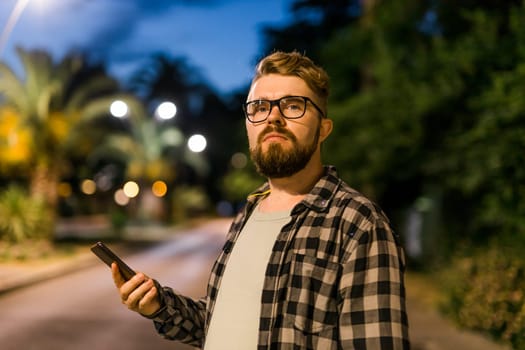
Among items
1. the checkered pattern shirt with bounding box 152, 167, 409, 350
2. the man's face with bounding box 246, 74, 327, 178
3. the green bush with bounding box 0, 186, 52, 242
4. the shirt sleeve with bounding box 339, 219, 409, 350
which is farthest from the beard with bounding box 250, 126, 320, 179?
the green bush with bounding box 0, 186, 52, 242

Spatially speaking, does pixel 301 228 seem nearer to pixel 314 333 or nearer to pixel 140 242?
pixel 314 333

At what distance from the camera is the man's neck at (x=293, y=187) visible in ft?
6.27

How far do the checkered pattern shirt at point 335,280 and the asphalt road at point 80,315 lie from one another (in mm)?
5644

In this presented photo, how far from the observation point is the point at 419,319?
28.7 feet

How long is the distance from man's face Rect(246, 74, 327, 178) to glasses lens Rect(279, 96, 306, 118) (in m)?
0.01

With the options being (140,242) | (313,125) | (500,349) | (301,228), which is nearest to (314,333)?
(301,228)

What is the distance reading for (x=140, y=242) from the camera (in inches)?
974

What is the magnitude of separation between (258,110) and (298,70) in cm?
20

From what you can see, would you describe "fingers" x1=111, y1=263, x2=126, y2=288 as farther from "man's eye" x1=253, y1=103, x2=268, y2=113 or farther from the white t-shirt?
"man's eye" x1=253, y1=103, x2=268, y2=113

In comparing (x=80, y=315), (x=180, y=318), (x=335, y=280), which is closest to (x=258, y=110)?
(x=335, y=280)

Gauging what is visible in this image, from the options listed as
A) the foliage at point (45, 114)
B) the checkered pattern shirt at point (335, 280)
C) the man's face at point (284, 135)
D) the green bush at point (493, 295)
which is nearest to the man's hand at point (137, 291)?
the checkered pattern shirt at point (335, 280)

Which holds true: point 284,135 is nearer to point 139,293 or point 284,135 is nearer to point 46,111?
point 139,293

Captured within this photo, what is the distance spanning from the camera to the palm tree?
1831cm

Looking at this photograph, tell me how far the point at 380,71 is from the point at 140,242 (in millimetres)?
17196
